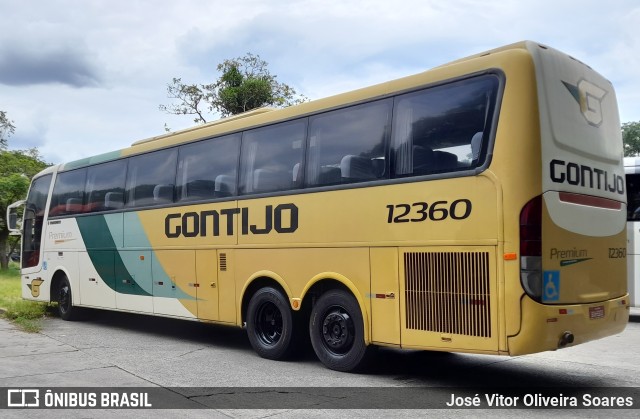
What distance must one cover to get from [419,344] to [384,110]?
8.81 ft

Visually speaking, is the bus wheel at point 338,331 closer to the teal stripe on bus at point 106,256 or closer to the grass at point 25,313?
the teal stripe on bus at point 106,256

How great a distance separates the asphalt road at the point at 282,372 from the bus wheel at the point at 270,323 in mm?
200

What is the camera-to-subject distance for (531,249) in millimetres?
6414

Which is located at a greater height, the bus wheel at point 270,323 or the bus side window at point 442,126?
the bus side window at point 442,126

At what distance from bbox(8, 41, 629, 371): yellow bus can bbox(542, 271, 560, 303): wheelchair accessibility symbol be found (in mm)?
18

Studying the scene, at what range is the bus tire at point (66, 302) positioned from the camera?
1448cm

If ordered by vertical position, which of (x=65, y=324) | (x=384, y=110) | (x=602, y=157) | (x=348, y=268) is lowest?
(x=65, y=324)

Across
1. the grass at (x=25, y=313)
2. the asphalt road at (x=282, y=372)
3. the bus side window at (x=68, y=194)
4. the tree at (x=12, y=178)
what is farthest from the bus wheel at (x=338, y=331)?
the tree at (x=12, y=178)

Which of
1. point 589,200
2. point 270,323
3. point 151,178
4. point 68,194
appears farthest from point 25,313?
point 589,200

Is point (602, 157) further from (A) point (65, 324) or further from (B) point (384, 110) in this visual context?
(A) point (65, 324)

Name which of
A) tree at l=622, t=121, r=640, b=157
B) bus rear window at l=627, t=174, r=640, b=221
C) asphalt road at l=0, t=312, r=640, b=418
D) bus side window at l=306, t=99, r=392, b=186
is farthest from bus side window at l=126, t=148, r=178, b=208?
tree at l=622, t=121, r=640, b=157

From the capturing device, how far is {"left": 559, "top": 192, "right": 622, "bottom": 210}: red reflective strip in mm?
6805

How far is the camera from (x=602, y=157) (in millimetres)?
7535

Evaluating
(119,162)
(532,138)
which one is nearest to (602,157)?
(532,138)
